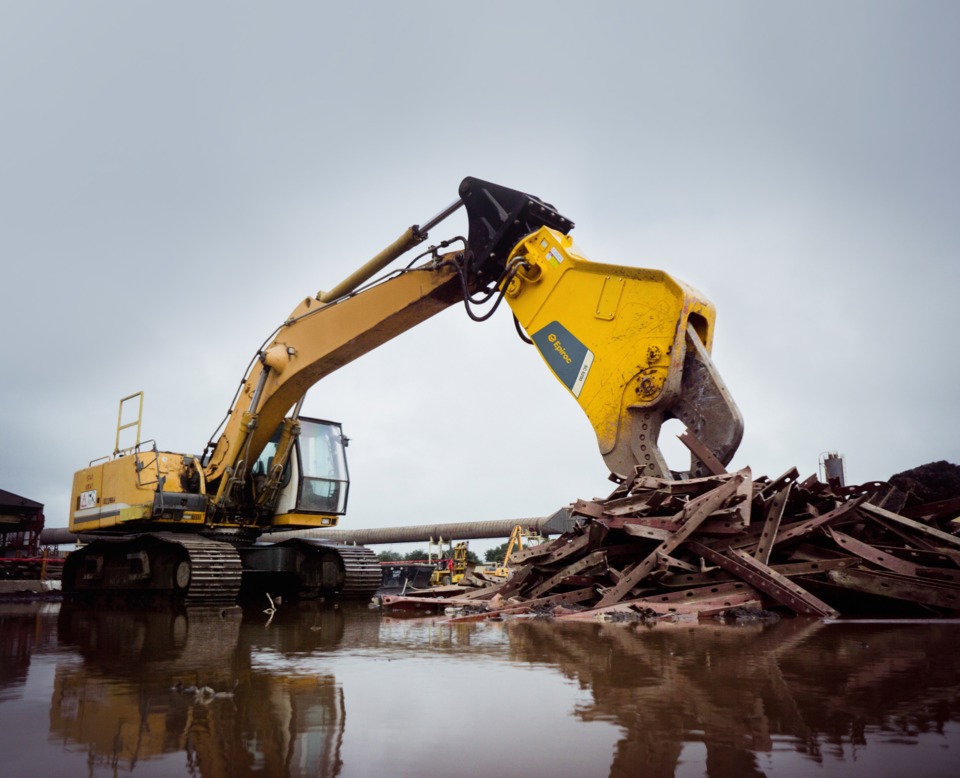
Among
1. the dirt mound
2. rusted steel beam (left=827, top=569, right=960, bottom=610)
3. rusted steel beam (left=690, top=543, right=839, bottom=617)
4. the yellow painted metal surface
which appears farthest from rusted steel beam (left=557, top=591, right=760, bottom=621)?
the dirt mound

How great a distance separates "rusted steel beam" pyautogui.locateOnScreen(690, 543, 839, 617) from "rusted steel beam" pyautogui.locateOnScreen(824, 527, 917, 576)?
0.52 metres

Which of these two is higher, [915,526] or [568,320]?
[568,320]

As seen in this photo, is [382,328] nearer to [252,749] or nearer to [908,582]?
[908,582]

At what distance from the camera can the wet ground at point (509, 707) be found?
176cm

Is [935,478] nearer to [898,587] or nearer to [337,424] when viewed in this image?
[898,587]

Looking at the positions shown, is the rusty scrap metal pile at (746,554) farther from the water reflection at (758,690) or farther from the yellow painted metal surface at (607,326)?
the water reflection at (758,690)

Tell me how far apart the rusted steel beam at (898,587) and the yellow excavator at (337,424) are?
50.5 inches

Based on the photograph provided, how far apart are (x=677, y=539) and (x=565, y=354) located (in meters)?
2.02

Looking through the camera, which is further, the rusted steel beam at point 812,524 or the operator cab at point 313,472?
the operator cab at point 313,472

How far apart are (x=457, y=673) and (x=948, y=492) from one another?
39.3 feet

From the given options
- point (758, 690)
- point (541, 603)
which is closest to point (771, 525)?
point (541, 603)

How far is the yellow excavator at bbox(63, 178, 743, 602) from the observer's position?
20.5 feet

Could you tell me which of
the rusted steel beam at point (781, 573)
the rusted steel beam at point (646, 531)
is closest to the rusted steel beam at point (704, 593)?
the rusted steel beam at point (781, 573)

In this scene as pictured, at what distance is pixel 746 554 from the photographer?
5.96m
